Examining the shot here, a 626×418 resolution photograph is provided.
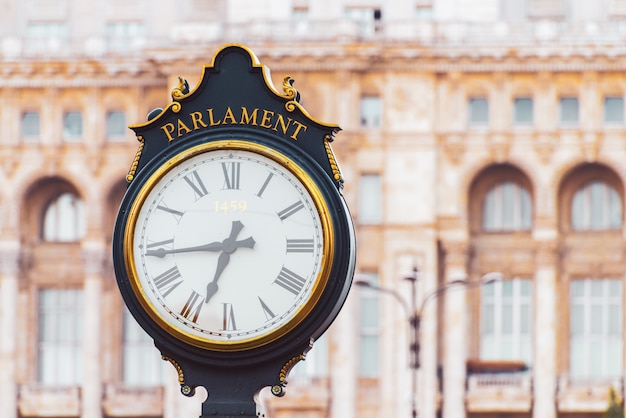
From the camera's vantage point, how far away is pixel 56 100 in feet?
211

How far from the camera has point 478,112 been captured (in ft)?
205

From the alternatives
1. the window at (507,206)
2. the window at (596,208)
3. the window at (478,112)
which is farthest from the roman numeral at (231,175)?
the window at (507,206)

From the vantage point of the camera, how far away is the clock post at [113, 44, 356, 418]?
6.30 m

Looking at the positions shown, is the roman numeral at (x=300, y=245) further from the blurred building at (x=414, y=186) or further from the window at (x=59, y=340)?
the window at (x=59, y=340)

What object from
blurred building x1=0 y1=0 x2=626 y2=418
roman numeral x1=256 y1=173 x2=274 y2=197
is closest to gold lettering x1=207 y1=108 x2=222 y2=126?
roman numeral x1=256 y1=173 x2=274 y2=197

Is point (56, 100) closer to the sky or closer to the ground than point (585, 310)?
closer to the sky

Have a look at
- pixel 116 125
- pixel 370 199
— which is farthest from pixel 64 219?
pixel 370 199

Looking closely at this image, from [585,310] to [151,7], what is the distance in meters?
17.1

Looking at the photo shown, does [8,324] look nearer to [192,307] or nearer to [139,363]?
[139,363]

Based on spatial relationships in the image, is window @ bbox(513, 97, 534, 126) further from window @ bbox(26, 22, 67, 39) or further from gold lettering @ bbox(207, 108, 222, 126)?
gold lettering @ bbox(207, 108, 222, 126)

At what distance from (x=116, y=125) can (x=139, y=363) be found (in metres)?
7.71

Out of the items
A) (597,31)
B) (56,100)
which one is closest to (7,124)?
(56,100)

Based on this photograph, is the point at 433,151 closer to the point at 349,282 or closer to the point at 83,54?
the point at 83,54

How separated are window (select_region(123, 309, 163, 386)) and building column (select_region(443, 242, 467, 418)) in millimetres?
9222
